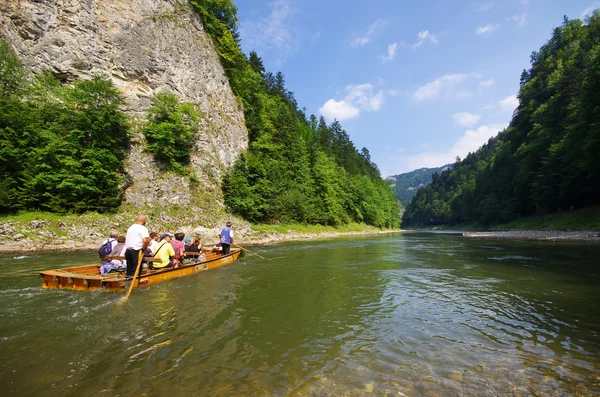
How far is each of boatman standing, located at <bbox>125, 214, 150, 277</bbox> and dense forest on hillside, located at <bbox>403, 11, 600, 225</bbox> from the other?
4060 cm

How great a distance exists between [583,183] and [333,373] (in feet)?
167

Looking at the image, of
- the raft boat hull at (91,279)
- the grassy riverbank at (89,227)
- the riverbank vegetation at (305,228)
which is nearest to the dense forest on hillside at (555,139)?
the riverbank vegetation at (305,228)

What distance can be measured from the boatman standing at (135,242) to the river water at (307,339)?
100 centimetres

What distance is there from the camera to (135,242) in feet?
32.7

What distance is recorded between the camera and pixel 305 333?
20.2ft

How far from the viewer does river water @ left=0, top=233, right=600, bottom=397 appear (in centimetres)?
408

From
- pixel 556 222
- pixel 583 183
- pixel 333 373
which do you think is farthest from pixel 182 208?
pixel 583 183

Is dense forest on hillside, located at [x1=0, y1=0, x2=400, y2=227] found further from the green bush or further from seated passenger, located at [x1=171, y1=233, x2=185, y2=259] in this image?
seated passenger, located at [x1=171, y1=233, x2=185, y2=259]

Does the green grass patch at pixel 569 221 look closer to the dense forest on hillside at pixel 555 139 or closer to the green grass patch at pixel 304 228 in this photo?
the dense forest on hillside at pixel 555 139

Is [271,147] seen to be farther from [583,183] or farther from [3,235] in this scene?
[583,183]

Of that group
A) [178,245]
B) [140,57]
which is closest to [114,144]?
[140,57]

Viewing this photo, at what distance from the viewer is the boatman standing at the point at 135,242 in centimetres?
987

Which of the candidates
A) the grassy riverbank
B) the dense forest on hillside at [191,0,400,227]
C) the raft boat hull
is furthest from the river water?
the dense forest on hillside at [191,0,400,227]

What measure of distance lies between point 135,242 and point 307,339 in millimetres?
7493
